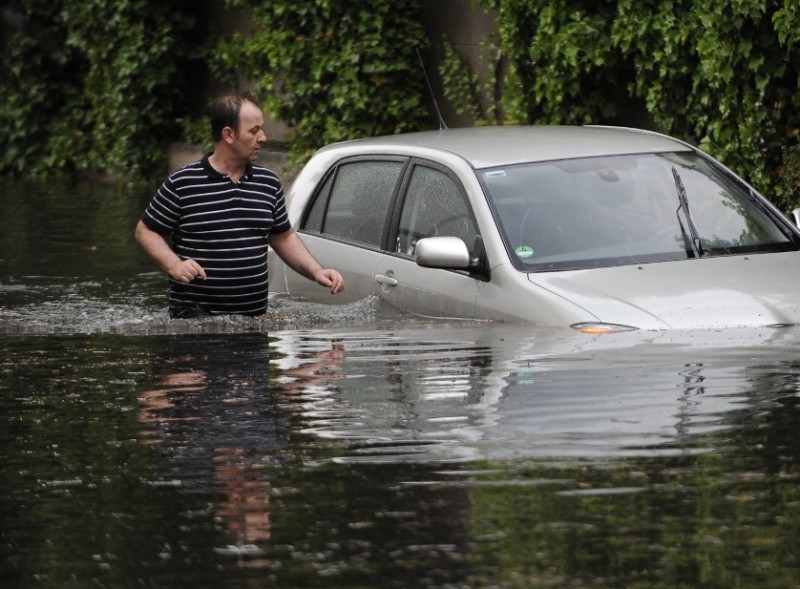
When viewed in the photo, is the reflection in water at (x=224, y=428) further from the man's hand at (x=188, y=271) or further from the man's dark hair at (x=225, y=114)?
the man's dark hair at (x=225, y=114)

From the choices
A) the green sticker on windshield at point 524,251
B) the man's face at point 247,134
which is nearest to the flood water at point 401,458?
the green sticker on windshield at point 524,251

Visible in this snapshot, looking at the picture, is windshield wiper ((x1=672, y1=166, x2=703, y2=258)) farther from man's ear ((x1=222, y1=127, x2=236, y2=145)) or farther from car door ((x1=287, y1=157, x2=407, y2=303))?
man's ear ((x1=222, y1=127, x2=236, y2=145))

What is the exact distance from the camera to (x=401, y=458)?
5.24 meters

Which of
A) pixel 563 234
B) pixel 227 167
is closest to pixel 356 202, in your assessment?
pixel 227 167

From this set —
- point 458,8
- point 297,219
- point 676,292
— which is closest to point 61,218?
point 458,8

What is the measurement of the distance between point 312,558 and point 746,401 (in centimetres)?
208

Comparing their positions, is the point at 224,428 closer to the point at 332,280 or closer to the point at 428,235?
the point at 332,280

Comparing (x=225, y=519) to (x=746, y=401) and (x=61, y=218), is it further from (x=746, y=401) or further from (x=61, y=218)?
(x=61, y=218)

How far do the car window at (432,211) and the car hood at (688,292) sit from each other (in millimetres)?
696

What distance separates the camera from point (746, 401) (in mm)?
5848

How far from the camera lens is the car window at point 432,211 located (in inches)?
312

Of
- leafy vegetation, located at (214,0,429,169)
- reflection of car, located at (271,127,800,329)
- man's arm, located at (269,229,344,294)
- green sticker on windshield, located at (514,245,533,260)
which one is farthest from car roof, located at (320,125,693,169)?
leafy vegetation, located at (214,0,429,169)

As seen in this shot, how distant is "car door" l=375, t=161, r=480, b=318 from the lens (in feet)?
25.4

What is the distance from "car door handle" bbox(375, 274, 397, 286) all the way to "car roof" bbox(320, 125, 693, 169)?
671mm
